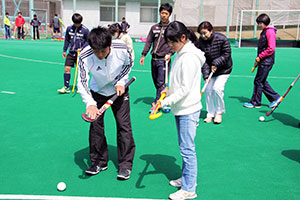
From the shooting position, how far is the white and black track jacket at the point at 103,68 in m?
3.99

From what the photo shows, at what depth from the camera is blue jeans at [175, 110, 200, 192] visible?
3.76 m

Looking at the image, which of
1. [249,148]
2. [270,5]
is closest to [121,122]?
[249,148]

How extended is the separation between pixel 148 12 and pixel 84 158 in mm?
31317

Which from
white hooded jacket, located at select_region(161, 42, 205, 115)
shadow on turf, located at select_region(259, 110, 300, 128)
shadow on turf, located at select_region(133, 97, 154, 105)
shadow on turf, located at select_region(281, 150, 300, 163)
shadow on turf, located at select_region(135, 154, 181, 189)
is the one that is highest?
white hooded jacket, located at select_region(161, 42, 205, 115)

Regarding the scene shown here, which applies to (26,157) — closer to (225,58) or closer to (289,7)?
(225,58)

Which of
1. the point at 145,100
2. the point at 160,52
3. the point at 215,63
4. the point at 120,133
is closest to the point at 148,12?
the point at 145,100

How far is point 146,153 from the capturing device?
17.4ft

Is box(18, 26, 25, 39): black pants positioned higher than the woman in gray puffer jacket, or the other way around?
box(18, 26, 25, 39): black pants

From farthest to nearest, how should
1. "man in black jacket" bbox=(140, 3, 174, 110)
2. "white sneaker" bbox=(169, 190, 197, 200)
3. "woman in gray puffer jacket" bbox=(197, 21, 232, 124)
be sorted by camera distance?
"man in black jacket" bbox=(140, 3, 174, 110) → "woman in gray puffer jacket" bbox=(197, 21, 232, 124) → "white sneaker" bbox=(169, 190, 197, 200)

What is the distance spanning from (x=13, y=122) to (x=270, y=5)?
3352 cm

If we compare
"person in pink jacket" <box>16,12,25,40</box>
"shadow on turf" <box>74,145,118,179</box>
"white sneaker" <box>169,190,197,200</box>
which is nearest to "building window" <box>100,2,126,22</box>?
"person in pink jacket" <box>16,12,25,40</box>

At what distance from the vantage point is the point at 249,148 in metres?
5.57

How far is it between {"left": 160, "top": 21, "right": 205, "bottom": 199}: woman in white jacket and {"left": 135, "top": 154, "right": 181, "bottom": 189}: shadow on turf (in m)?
0.59

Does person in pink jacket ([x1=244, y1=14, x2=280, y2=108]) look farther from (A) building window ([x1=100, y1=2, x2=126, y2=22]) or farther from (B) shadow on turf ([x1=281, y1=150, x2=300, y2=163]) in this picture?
(A) building window ([x1=100, y1=2, x2=126, y2=22])
